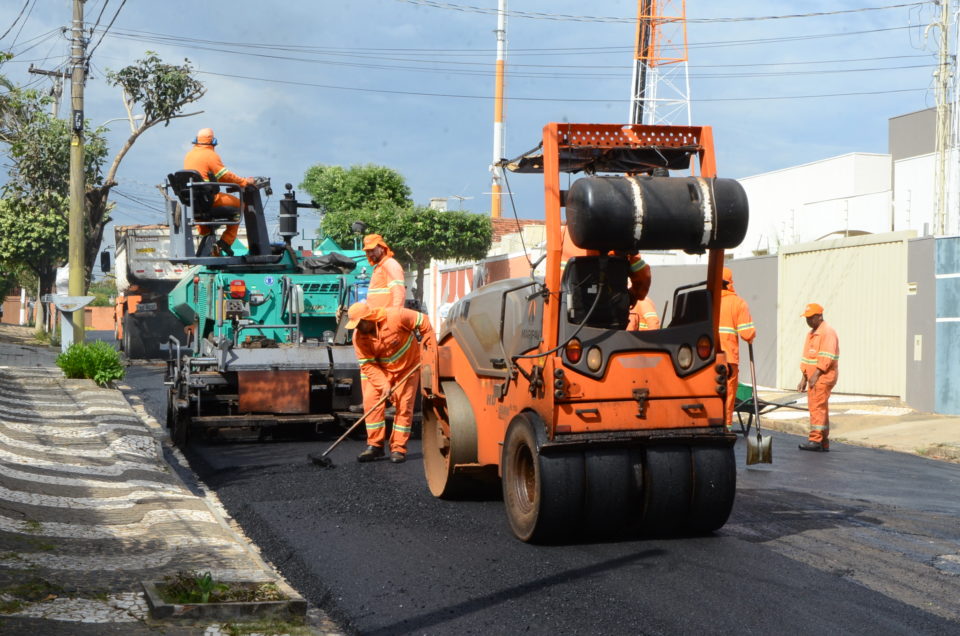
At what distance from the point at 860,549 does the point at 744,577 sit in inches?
44.2

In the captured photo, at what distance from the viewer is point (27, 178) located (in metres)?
29.3

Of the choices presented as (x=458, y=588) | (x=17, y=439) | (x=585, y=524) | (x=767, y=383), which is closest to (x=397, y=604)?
(x=458, y=588)

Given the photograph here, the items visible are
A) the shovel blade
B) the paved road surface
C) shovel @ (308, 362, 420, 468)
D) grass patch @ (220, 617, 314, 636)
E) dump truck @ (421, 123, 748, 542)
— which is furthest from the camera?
shovel @ (308, 362, 420, 468)

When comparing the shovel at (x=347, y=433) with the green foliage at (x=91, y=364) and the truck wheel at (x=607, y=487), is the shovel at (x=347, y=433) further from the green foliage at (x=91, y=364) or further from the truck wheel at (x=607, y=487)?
the green foliage at (x=91, y=364)

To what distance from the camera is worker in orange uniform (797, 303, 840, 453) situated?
37.2ft

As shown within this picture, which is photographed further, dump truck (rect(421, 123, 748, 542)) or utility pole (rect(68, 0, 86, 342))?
utility pole (rect(68, 0, 86, 342))

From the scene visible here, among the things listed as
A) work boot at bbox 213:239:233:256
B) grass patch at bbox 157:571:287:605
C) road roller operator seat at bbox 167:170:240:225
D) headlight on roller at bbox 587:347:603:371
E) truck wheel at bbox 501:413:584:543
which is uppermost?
road roller operator seat at bbox 167:170:240:225

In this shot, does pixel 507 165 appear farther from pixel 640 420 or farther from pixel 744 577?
pixel 744 577

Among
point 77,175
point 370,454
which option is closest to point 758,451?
point 370,454

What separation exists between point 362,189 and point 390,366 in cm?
3127

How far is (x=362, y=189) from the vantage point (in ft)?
132

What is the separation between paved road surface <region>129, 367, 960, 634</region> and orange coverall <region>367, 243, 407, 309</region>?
1917mm

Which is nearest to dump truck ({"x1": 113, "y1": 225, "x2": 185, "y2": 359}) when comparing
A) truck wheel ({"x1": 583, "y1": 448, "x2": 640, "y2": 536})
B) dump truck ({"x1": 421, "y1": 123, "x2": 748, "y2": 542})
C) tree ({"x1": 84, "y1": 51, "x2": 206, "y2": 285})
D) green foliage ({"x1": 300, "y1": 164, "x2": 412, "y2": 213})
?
tree ({"x1": 84, "y1": 51, "x2": 206, "y2": 285})

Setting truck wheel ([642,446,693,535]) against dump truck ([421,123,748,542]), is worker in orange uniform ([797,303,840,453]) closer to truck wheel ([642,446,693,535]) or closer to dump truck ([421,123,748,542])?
dump truck ([421,123,748,542])
